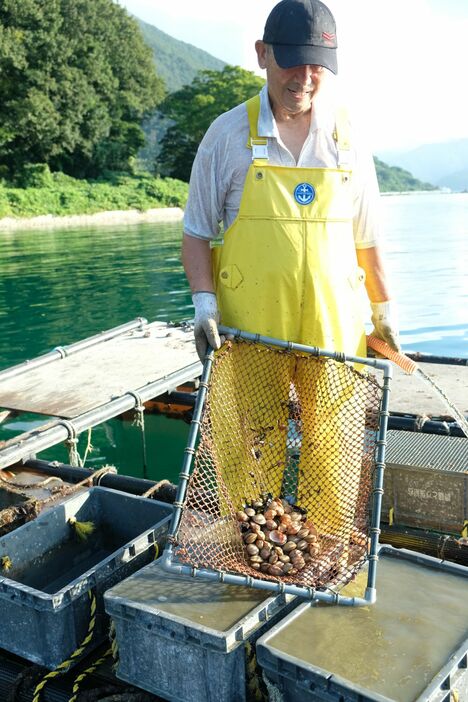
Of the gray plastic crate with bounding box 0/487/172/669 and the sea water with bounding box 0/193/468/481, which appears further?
the sea water with bounding box 0/193/468/481

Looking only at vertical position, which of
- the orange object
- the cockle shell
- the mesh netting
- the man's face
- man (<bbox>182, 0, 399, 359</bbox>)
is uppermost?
the man's face

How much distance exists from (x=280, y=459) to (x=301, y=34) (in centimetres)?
175

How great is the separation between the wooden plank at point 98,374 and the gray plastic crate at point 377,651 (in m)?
4.17

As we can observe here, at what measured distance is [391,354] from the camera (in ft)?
11.3

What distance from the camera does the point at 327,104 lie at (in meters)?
3.05

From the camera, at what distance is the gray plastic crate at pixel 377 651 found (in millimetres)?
2387

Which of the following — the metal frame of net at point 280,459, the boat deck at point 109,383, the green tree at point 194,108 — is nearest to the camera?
the metal frame of net at point 280,459

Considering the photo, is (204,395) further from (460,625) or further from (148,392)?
(148,392)

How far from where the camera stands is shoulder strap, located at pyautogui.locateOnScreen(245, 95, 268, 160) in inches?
116

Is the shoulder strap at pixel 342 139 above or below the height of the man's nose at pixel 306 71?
below

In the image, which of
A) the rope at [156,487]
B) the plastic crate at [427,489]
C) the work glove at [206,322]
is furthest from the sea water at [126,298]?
the work glove at [206,322]

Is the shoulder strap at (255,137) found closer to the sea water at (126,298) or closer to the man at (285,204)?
the man at (285,204)

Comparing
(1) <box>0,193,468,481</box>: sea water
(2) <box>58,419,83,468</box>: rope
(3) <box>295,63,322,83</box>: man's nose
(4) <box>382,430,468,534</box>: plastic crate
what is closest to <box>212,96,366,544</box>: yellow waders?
(3) <box>295,63,322,83</box>: man's nose

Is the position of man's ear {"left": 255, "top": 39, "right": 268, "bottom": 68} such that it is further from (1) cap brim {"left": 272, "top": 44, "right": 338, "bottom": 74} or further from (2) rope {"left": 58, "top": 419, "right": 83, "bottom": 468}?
(2) rope {"left": 58, "top": 419, "right": 83, "bottom": 468}
